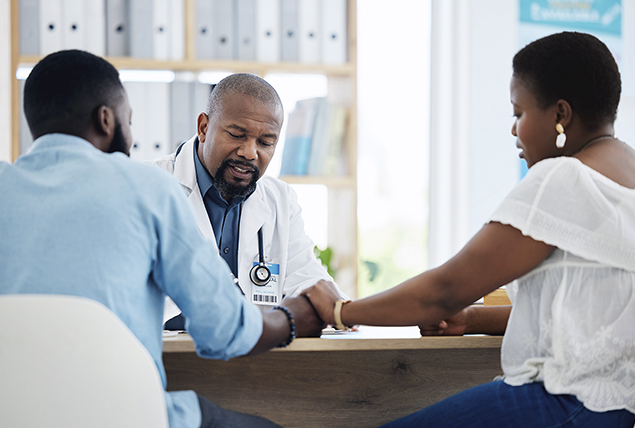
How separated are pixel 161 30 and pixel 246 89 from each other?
1.25 meters

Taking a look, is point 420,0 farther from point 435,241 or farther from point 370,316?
point 370,316

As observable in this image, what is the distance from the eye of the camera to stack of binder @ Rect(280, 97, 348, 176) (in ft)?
10.1

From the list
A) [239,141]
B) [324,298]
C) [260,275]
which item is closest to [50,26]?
[239,141]

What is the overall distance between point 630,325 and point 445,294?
1.11 ft

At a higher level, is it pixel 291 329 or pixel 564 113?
pixel 564 113

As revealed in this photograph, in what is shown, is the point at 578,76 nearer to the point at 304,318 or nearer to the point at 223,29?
the point at 304,318

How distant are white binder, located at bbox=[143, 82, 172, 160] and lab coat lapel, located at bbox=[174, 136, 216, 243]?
2.84 feet

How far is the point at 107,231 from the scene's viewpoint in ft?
2.95

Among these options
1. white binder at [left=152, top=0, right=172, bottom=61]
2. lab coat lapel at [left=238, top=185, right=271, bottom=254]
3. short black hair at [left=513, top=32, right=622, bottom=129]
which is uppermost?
white binder at [left=152, top=0, right=172, bottom=61]

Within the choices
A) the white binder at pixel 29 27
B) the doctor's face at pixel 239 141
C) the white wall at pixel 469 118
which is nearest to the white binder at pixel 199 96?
the white binder at pixel 29 27

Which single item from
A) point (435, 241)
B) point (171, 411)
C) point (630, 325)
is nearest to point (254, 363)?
point (171, 411)

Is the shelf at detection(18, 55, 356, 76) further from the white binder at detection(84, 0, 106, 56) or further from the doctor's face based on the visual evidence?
the doctor's face

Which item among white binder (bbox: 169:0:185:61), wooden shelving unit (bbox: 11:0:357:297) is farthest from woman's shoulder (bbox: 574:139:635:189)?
white binder (bbox: 169:0:185:61)

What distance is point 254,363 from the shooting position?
1.45m
